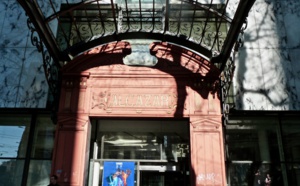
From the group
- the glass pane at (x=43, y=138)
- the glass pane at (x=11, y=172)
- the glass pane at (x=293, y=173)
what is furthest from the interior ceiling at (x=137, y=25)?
the glass pane at (x=293, y=173)

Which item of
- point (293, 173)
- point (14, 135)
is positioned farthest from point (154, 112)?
point (14, 135)

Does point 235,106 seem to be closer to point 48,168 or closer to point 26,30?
point 48,168

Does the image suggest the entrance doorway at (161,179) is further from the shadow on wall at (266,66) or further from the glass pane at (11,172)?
the glass pane at (11,172)

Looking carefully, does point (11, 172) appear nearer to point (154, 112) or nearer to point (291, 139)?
point (154, 112)

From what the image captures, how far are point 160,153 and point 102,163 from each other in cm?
178

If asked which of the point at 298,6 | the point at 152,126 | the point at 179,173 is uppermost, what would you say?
the point at 298,6

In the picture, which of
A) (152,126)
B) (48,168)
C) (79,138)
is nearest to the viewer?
(79,138)

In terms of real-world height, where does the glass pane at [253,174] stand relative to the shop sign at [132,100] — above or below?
below

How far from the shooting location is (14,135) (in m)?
9.72

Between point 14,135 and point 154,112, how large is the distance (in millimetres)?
4528

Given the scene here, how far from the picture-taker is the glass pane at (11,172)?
30.1 feet

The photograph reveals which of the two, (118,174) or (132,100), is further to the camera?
(118,174)

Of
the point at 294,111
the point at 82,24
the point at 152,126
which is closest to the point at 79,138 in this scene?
the point at 152,126

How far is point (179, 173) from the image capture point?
30.8ft
